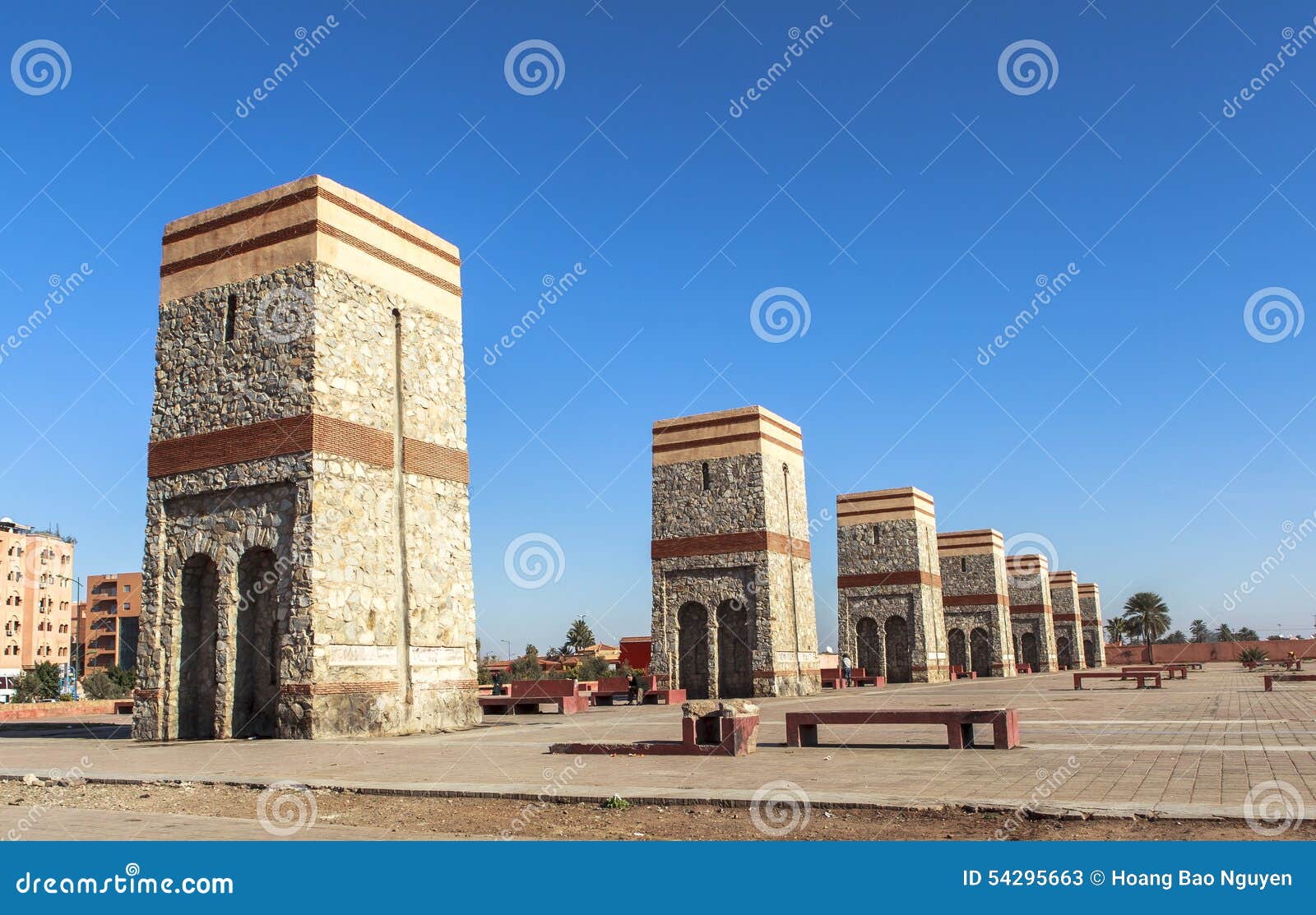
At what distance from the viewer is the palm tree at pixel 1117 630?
93.8 meters

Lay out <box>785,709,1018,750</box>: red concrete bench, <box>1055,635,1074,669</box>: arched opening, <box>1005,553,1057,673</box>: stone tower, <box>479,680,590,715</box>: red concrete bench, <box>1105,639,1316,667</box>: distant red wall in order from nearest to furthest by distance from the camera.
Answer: <box>785,709,1018,750</box>: red concrete bench
<box>479,680,590,715</box>: red concrete bench
<box>1005,553,1057,673</box>: stone tower
<box>1055,635,1074,669</box>: arched opening
<box>1105,639,1316,667</box>: distant red wall

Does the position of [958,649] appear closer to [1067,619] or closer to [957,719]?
[1067,619]

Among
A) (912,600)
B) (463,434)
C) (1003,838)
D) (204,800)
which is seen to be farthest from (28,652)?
(1003,838)

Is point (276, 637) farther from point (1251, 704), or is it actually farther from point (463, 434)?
point (1251, 704)

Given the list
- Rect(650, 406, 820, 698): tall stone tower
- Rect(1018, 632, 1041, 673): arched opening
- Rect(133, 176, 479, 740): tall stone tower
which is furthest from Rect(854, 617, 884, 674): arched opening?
Rect(133, 176, 479, 740): tall stone tower

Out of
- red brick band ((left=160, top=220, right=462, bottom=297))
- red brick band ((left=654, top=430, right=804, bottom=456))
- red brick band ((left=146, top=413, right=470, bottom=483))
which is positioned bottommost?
red brick band ((left=146, top=413, right=470, bottom=483))

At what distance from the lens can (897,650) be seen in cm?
4269

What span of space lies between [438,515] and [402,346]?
10.4ft

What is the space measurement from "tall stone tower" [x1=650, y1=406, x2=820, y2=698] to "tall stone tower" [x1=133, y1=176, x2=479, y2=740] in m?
11.4

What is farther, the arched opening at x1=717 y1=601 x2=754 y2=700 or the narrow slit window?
the arched opening at x1=717 y1=601 x2=754 y2=700

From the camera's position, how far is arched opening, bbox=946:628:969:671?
167 ft

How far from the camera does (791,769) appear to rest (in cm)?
995

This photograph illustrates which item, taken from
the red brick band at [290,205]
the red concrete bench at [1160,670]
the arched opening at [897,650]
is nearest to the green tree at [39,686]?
the red brick band at [290,205]

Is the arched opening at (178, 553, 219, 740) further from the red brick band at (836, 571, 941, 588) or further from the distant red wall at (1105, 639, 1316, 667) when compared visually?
the distant red wall at (1105, 639, 1316, 667)
